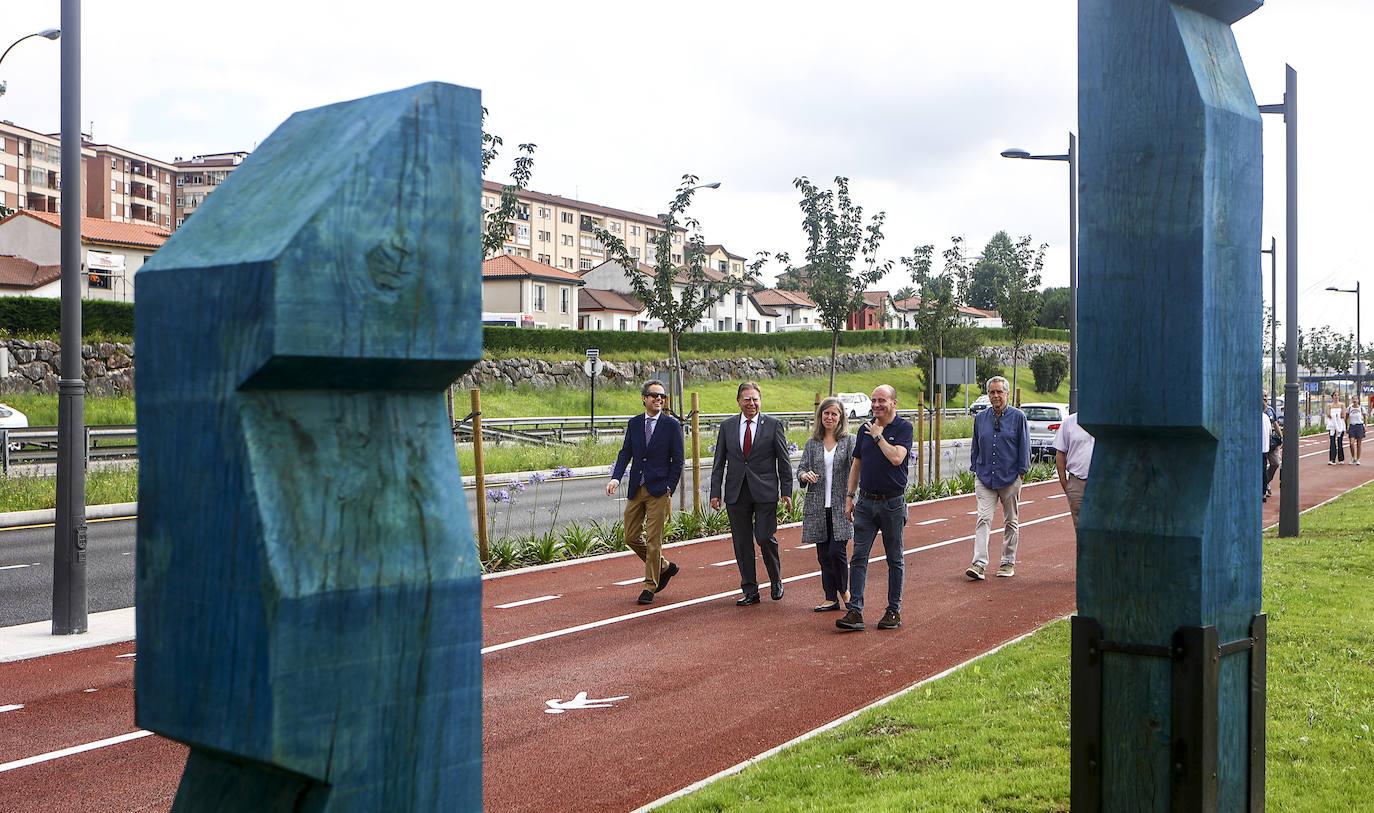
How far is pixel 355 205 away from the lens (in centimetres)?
100

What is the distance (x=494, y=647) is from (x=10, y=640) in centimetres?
376

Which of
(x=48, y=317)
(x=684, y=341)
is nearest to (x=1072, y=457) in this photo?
Answer: (x=48, y=317)

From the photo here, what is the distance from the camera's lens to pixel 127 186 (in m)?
105

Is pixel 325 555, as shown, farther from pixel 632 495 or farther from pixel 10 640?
pixel 632 495

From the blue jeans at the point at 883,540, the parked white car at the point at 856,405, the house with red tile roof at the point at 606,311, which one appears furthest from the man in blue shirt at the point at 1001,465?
the house with red tile roof at the point at 606,311

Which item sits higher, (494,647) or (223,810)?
(223,810)

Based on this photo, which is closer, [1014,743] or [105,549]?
[1014,743]

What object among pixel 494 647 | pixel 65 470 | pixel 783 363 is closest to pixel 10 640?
pixel 65 470

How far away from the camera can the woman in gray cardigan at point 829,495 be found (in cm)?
1035

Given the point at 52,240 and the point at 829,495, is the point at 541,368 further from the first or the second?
the point at 829,495

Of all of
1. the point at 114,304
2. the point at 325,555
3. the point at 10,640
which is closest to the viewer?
the point at 325,555

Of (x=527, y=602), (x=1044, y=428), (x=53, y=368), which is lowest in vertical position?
(x=527, y=602)

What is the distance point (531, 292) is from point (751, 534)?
63807mm

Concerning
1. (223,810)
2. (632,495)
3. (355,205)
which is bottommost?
(632,495)
